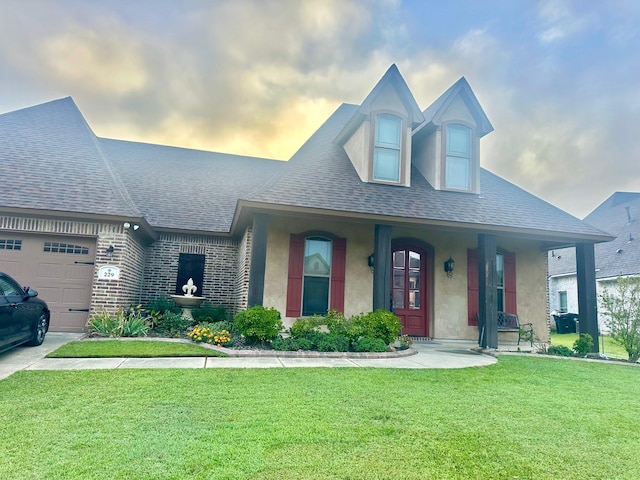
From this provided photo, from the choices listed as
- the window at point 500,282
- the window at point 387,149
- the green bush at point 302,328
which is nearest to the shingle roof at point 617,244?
the window at point 500,282

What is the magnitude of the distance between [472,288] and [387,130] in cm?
497

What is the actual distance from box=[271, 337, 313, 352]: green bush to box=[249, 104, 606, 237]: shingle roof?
279cm

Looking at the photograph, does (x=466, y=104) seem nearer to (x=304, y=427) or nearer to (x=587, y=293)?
(x=587, y=293)

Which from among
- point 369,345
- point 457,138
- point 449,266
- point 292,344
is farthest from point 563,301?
point 292,344

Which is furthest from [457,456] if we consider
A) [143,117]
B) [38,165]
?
[143,117]

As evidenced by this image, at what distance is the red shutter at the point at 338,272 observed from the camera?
982cm

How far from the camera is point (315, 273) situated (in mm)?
9891

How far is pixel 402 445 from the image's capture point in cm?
304

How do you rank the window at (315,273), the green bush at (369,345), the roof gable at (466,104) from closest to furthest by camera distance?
the green bush at (369,345)
the window at (315,273)
the roof gable at (466,104)

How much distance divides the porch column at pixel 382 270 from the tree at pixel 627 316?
5011 mm

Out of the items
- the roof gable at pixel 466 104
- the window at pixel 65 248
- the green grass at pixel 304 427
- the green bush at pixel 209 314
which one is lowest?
the green grass at pixel 304 427

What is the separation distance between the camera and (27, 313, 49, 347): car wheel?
6.70 m

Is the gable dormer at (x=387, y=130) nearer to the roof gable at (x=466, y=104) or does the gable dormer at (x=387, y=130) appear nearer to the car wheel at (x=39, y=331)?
the roof gable at (x=466, y=104)

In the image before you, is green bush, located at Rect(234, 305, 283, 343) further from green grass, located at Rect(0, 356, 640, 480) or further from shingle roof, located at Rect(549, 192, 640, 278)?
shingle roof, located at Rect(549, 192, 640, 278)
